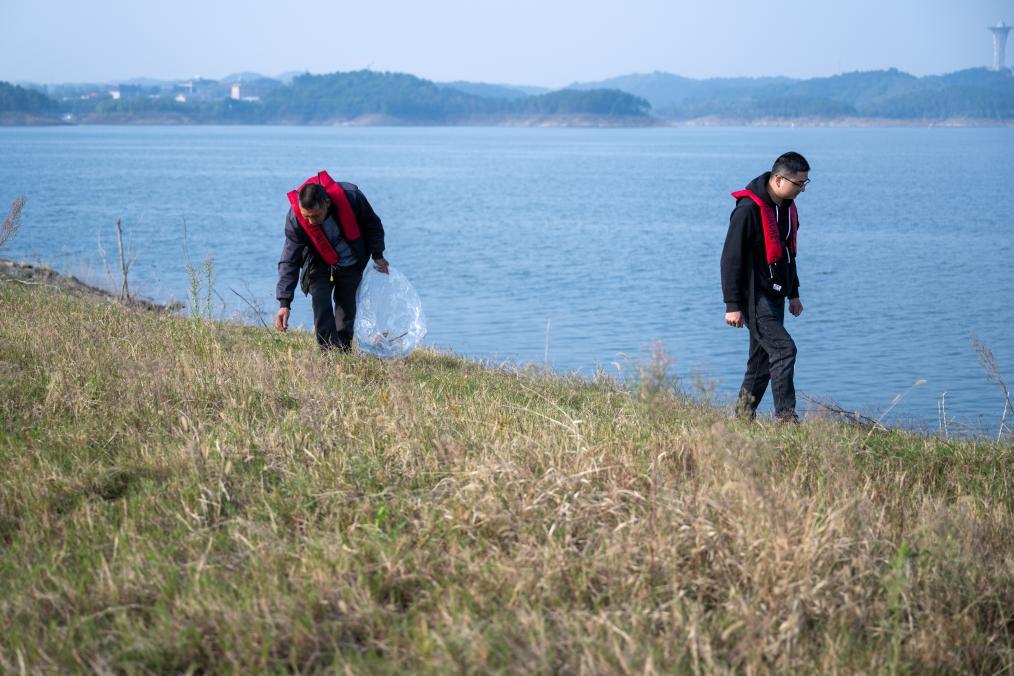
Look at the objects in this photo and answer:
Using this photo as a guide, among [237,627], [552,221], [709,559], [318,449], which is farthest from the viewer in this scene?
[552,221]

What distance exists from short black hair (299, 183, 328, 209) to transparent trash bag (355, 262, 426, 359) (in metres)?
1.21

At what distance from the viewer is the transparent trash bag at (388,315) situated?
877 cm

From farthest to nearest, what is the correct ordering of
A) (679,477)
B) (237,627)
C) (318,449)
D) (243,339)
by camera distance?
(243,339), (318,449), (679,477), (237,627)

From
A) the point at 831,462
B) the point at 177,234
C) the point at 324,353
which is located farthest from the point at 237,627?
the point at 177,234

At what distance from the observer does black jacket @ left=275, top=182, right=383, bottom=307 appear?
26.4ft

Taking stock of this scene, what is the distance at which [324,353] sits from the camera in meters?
7.98

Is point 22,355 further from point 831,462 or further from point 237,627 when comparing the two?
point 831,462

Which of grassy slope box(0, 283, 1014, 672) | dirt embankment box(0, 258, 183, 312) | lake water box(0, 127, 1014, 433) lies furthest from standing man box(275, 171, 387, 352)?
dirt embankment box(0, 258, 183, 312)

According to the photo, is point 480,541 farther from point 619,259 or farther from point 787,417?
point 619,259

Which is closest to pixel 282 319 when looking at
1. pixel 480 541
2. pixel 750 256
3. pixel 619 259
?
pixel 750 256

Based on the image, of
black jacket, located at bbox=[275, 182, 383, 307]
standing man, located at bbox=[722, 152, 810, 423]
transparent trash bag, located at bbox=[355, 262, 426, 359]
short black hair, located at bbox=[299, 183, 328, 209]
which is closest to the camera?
standing man, located at bbox=[722, 152, 810, 423]

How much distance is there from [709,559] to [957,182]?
2255 inches

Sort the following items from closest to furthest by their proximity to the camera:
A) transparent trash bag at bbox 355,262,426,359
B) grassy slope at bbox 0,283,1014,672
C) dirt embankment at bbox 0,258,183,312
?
1. grassy slope at bbox 0,283,1014,672
2. transparent trash bag at bbox 355,262,426,359
3. dirt embankment at bbox 0,258,183,312

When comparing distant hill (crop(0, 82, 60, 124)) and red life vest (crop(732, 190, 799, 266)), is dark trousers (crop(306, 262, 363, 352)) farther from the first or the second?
distant hill (crop(0, 82, 60, 124))
